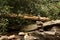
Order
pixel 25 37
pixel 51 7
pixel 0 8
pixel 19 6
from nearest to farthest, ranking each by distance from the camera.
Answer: pixel 25 37, pixel 0 8, pixel 19 6, pixel 51 7

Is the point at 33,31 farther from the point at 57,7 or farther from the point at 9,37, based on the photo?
the point at 57,7

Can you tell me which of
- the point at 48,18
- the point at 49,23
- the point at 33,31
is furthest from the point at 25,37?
the point at 48,18

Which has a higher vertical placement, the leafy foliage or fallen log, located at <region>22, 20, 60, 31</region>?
the leafy foliage

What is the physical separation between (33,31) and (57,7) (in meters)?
3.64

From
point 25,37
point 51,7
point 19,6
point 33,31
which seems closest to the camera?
point 25,37

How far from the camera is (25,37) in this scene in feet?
26.9

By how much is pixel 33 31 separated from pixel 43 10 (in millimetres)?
2424

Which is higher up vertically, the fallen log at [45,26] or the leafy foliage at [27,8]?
the leafy foliage at [27,8]

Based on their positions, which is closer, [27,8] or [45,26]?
[45,26]

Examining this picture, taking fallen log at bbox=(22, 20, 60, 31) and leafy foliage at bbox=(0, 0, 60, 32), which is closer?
fallen log at bbox=(22, 20, 60, 31)

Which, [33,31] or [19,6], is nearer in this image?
[33,31]

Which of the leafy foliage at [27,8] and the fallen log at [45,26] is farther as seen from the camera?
the leafy foliage at [27,8]

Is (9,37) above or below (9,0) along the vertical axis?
below

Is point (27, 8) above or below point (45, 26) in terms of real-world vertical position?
above
